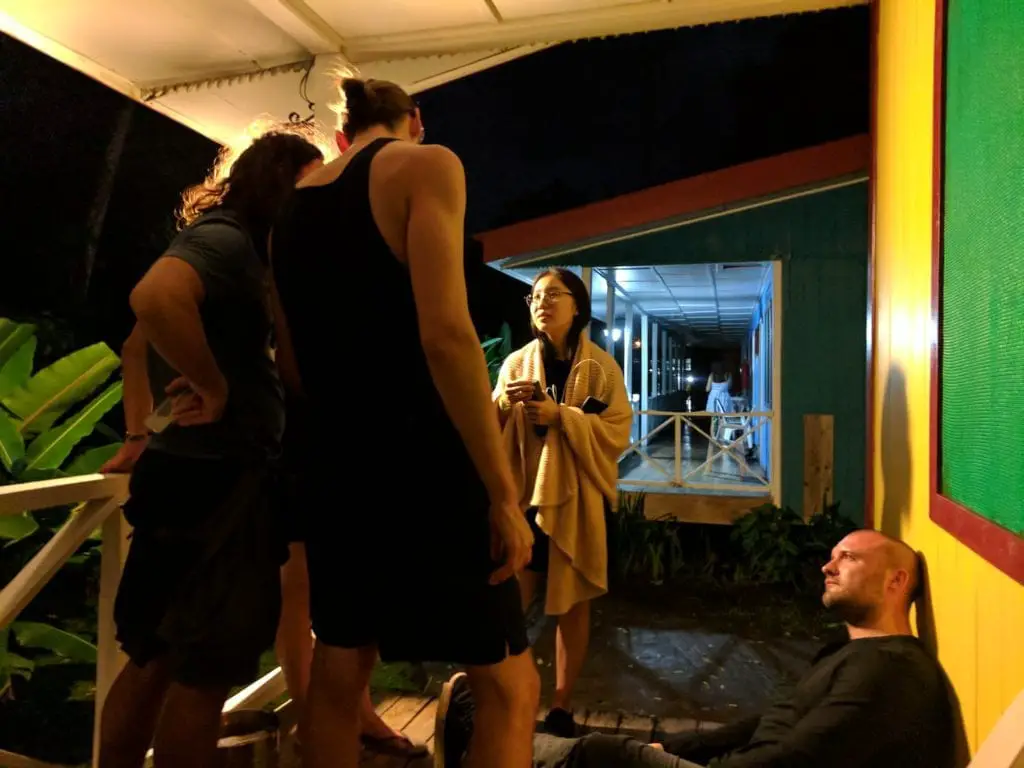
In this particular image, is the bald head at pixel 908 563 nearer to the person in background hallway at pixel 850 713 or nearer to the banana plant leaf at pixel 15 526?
the person in background hallway at pixel 850 713

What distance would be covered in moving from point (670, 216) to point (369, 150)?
4880 millimetres

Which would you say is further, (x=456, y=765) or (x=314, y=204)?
(x=456, y=765)

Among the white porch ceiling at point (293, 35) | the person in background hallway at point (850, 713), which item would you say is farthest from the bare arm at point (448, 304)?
the white porch ceiling at point (293, 35)

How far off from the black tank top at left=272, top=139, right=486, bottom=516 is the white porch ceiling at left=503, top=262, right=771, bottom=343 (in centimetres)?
523

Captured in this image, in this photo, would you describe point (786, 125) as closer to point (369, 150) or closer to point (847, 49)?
point (847, 49)

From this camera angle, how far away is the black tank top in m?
1.23

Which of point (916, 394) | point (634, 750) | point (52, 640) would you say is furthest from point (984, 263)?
point (52, 640)

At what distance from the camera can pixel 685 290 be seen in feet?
32.1

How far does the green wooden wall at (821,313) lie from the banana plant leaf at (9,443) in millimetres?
4992

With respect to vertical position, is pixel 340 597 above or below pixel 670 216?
below

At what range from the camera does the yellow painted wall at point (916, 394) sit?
1.34 metres

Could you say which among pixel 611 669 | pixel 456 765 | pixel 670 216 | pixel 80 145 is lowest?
pixel 611 669

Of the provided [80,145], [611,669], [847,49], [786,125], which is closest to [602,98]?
[786,125]

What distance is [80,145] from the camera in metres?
8.55
